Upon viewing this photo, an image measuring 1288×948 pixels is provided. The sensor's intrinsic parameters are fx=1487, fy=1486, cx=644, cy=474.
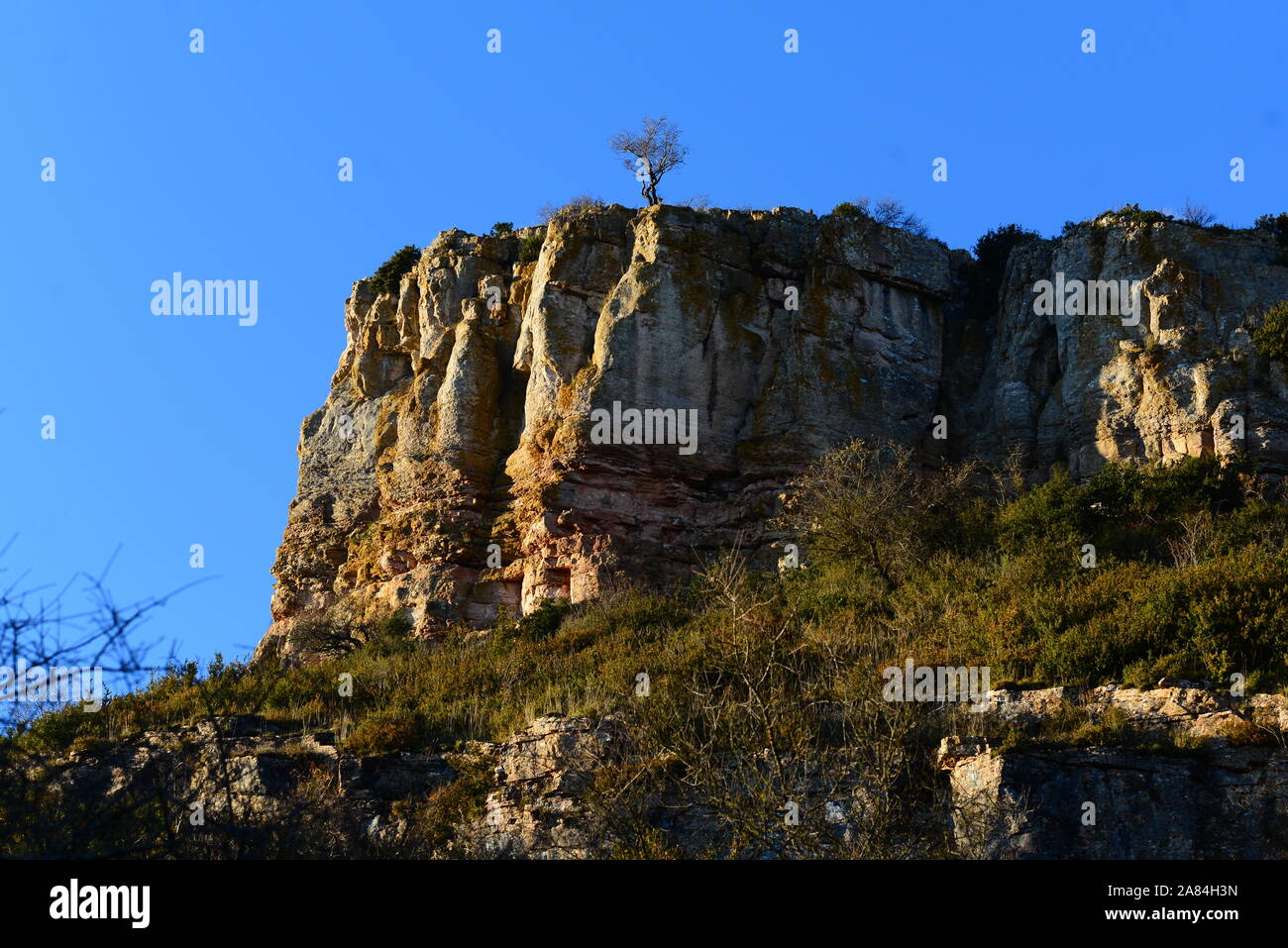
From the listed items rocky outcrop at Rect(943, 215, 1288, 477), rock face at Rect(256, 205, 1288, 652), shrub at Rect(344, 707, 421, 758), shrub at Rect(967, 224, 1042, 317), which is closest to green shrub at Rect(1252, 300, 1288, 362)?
rocky outcrop at Rect(943, 215, 1288, 477)

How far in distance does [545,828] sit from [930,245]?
23360 millimetres

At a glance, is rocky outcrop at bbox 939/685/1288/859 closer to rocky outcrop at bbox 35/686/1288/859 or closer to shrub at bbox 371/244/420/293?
rocky outcrop at bbox 35/686/1288/859

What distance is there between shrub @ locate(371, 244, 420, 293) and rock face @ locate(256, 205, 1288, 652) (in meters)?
2.08

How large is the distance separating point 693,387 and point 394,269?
1141 centimetres

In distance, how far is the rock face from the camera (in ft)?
111

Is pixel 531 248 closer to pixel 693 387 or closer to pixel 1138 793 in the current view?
pixel 693 387

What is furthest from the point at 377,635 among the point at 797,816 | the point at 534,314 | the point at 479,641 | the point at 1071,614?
the point at 797,816

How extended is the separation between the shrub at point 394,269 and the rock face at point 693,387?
2.08 m

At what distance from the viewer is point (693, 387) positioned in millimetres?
35750

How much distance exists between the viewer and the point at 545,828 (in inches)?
827

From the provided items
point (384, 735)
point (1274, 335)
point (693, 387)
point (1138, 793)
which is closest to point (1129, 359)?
point (1274, 335)

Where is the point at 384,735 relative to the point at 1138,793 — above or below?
above

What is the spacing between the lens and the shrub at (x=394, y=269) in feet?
139
